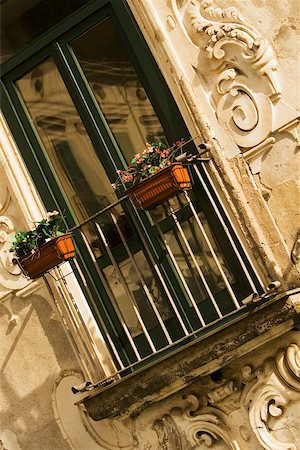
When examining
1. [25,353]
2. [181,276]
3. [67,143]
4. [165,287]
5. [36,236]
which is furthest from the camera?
[67,143]

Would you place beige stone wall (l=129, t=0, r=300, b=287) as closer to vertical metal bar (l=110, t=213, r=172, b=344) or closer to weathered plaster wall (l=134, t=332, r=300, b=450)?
weathered plaster wall (l=134, t=332, r=300, b=450)

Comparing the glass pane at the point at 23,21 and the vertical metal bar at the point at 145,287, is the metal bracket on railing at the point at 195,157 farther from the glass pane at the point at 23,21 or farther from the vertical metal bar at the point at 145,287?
the glass pane at the point at 23,21

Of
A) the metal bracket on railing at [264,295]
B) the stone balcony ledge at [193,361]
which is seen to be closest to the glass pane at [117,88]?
the metal bracket on railing at [264,295]

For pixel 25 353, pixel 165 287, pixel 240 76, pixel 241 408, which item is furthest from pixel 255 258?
pixel 25 353

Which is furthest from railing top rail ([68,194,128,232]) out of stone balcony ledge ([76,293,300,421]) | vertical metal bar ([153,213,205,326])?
stone balcony ledge ([76,293,300,421])

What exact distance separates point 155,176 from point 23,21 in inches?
90.5

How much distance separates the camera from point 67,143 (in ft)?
31.8

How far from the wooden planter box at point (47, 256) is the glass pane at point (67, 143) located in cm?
59

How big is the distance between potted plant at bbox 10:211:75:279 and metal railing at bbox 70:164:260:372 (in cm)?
21

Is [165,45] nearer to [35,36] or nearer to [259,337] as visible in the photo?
[35,36]

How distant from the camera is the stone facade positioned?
8.48 meters

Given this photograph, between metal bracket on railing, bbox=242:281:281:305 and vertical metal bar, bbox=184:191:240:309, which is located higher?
vertical metal bar, bbox=184:191:240:309

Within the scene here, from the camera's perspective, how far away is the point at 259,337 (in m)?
8.34

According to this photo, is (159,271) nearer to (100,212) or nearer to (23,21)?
(100,212)
